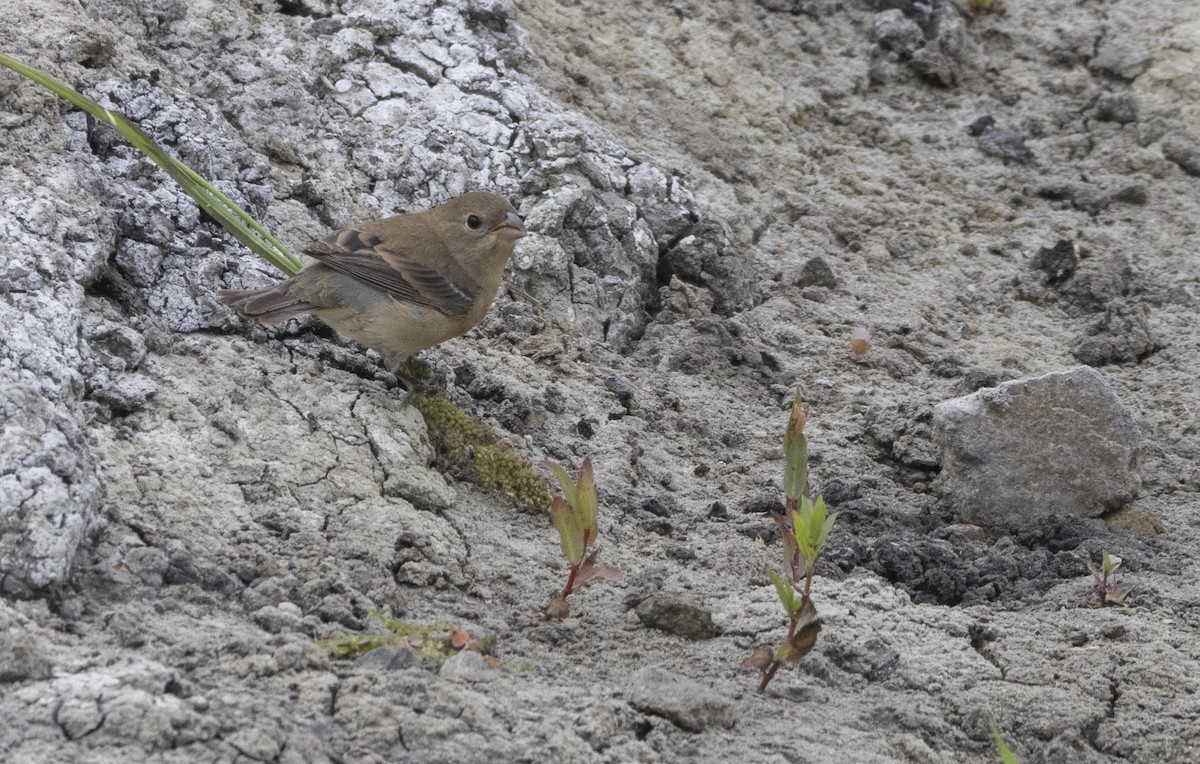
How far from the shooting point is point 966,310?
662 centimetres

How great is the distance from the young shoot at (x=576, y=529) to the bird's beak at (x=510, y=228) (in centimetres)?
172

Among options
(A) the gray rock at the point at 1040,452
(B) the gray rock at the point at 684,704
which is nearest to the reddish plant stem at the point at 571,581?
(B) the gray rock at the point at 684,704

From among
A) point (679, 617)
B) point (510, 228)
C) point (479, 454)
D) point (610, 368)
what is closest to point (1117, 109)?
point (610, 368)

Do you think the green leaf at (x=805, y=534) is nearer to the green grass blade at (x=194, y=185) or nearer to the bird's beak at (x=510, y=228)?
the bird's beak at (x=510, y=228)

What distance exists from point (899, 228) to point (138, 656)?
4.79 meters

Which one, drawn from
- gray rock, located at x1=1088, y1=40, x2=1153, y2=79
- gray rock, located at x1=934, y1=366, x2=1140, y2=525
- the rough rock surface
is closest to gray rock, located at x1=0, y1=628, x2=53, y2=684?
the rough rock surface

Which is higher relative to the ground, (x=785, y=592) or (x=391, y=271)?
(x=785, y=592)

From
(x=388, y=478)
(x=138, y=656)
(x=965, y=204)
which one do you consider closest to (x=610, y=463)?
(x=388, y=478)

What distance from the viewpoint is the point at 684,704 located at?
3578 mm

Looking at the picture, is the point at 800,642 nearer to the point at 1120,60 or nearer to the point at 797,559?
the point at 797,559

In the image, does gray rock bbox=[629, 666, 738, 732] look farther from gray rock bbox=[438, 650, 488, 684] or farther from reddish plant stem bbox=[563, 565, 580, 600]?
reddish plant stem bbox=[563, 565, 580, 600]

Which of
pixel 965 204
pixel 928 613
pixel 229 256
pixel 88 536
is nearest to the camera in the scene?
pixel 88 536

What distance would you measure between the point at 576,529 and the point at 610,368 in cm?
178

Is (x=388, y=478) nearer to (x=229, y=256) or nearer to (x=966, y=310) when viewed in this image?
(x=229, y=256)
